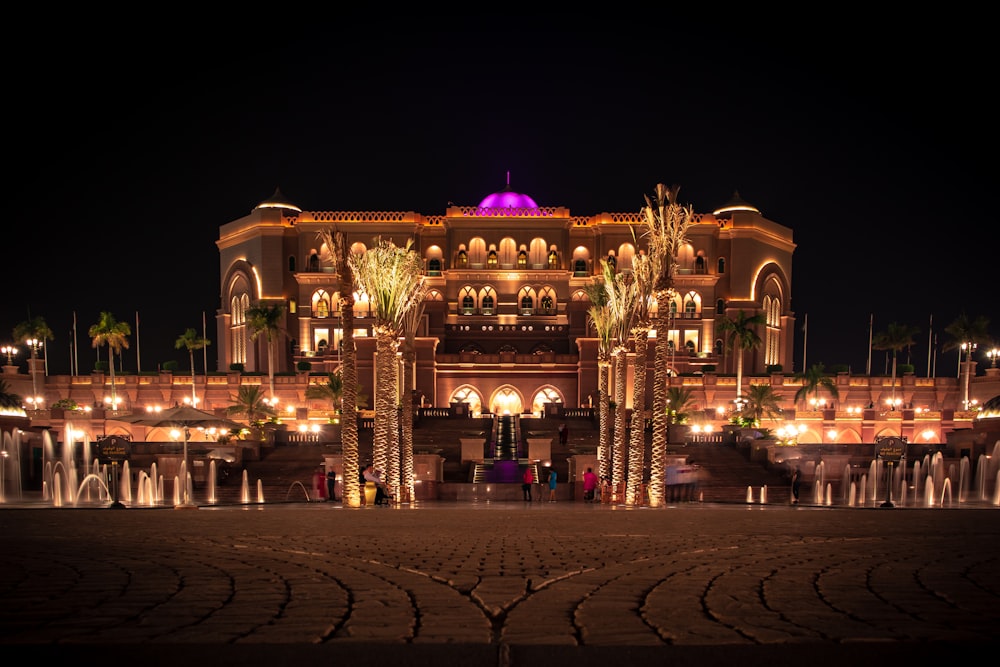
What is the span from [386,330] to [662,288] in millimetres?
9636

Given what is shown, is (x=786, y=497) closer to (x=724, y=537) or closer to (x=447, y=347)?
(x=724, y=537)

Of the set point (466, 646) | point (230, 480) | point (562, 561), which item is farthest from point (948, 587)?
point (230, 480)

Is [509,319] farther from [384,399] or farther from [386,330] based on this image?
[384,399]

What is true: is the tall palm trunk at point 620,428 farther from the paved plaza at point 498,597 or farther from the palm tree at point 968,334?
the palm tree at point 968,334

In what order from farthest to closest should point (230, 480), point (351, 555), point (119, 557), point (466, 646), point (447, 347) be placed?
1. point (447, 347)
2. point (230, 480)
3. point (351, 555)
4. point (119, 557)
5. point (466, 646)

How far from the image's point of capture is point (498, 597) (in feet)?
22.4

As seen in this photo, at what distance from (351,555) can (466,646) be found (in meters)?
4.83

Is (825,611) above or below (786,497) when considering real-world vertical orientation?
above

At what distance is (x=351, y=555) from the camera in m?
9.59

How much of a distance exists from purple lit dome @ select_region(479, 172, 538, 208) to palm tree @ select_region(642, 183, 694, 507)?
53.8 meters

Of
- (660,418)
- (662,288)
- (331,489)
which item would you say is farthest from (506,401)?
(662,288)

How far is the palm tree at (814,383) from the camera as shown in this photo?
195ft

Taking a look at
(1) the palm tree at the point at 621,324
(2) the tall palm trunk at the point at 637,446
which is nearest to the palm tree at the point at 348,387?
(2) the tall palm trunk at the point at 637,446

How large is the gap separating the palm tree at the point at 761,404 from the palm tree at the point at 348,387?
33822 mm
